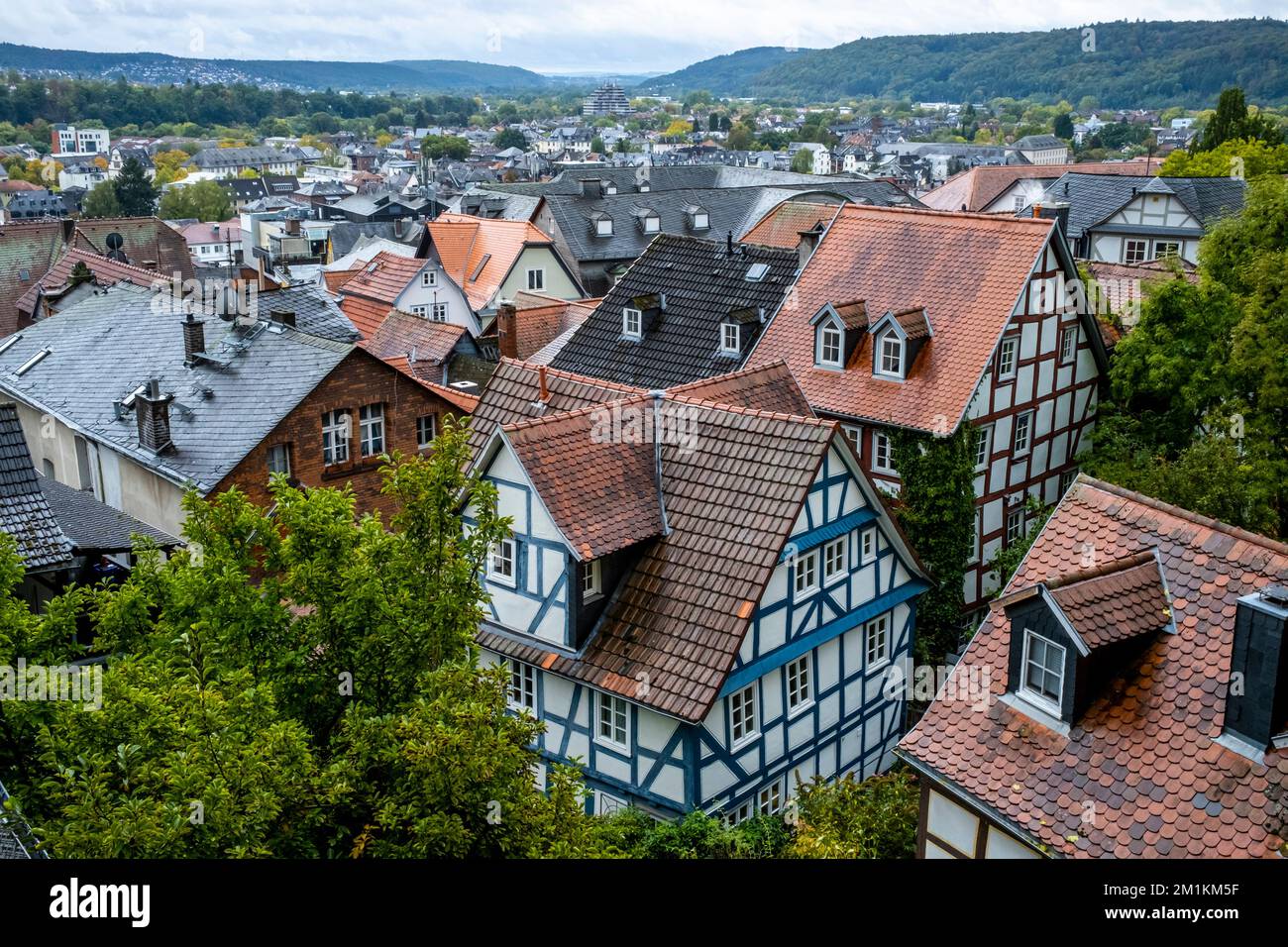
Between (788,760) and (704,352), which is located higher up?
(704,352)

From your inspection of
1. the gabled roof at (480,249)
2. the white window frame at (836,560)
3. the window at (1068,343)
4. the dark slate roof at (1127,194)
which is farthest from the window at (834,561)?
the gabled roof at (480,249)

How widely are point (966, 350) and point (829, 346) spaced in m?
3.75

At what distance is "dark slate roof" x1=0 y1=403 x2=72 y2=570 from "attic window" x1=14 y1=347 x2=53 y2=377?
61.8 feet

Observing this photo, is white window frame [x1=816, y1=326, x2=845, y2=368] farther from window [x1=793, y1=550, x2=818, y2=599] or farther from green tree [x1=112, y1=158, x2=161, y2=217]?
green tree [x1=112, y1=158, x2=161, y2=217]

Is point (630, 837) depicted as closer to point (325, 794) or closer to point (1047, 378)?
point (325, 794)

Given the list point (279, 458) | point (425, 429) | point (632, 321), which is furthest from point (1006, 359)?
point (279, 458)

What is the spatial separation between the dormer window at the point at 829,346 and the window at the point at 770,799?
13.0m

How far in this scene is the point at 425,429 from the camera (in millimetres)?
34750

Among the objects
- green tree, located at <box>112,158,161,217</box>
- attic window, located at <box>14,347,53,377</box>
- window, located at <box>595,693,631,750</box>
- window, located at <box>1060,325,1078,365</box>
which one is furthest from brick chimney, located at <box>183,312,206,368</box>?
green tree, located at <box>112,158,161,217</box>

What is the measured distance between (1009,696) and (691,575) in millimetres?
6494

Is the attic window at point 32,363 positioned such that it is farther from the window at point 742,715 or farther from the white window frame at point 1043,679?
the white window frame at point 1043,679

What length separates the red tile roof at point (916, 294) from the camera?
29.2 m
